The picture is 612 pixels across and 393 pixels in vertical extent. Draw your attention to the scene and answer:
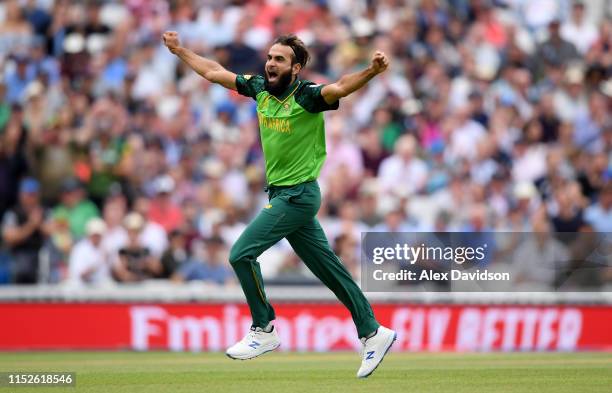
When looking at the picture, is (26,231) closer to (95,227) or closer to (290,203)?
(95,227)

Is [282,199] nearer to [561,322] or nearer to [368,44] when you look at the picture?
[561,322]

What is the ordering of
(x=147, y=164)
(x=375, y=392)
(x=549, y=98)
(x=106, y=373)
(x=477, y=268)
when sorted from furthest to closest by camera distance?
(x=549, y=98) < (x=147, y=164) < (x=477, y=268) < (x=106, y=373) < (x=375, y=392)

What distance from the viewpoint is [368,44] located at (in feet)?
65.9

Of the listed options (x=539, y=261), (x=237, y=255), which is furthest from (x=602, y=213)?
(x=237, y=255)

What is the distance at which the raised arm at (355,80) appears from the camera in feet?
31.3

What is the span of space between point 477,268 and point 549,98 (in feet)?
17.6

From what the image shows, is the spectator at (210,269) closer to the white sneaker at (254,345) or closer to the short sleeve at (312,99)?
the white sneaker at (254,345)

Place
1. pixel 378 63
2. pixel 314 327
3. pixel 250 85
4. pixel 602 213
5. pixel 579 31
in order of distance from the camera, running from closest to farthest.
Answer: pixel 378 63, pixel 250 85, pixel 314 327, pixel 602 213, pixel 579 31

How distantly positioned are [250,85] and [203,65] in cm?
57

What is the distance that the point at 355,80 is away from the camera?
9688mm

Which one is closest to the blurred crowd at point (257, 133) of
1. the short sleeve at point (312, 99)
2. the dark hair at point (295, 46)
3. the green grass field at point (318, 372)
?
the green grass field at point (318, 372)

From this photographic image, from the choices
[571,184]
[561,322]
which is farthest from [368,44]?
[561,322]

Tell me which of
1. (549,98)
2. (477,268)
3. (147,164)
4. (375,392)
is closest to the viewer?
(375,392)

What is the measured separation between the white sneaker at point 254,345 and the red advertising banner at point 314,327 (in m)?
5.50
